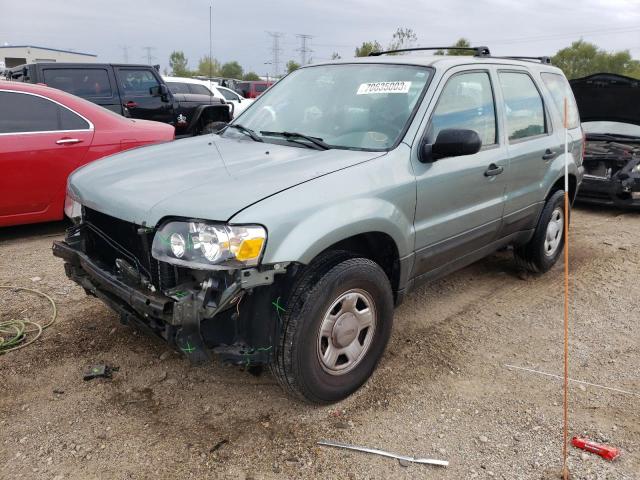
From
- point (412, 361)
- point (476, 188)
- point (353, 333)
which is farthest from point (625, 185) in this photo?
point (353, 333)

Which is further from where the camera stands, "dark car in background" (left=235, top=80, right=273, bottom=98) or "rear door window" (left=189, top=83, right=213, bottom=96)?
"dark car in background" (left=235, top=80, right=273, bottom=98)

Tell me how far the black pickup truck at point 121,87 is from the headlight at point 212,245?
628cm

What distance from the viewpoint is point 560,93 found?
4941 millimetres

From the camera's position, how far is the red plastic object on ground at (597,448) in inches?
103

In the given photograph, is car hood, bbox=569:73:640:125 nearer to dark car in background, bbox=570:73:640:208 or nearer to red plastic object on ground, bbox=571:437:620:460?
dark car in background, bbox=570:73:640:208

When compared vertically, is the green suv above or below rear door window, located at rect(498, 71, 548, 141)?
below

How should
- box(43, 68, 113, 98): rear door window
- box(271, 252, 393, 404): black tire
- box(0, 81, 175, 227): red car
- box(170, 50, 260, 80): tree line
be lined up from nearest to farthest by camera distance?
box(271, 252, 393, 404): black tire, box(0, 81, 175, 227): red car, box(43, 68, 113, 98): rear door window, box(170, 50, 260, 80): tree line

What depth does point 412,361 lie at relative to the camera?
348 cm

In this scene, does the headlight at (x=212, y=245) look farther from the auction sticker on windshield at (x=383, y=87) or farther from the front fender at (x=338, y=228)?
the auction sticker on windshield at (x=383, y=87)

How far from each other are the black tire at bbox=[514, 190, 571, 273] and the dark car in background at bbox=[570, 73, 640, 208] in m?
2.81

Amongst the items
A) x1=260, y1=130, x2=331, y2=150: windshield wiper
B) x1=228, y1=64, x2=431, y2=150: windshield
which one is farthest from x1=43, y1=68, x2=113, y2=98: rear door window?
x1=260, y1=130, x2=331, y2=150: windshield wiper

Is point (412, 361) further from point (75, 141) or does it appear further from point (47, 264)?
point (75, 141)

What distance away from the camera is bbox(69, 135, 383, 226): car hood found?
251cm

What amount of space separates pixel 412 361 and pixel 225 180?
5.54 feet
